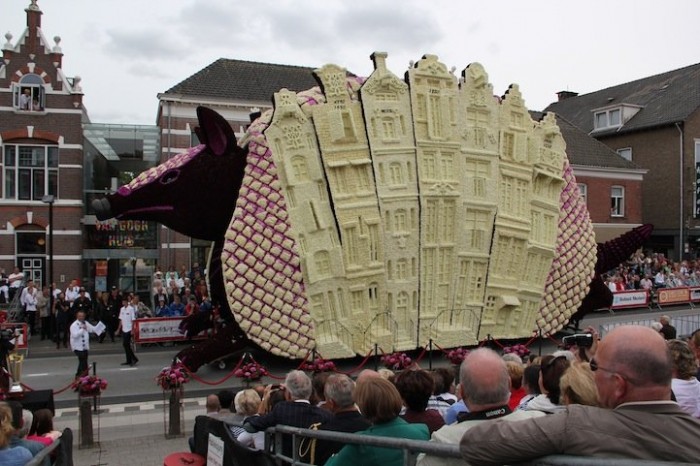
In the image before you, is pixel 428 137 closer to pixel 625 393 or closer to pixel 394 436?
pixel 394 436

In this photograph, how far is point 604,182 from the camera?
29.8 metres

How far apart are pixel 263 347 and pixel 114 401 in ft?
9.20

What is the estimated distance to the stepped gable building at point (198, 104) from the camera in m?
23.5

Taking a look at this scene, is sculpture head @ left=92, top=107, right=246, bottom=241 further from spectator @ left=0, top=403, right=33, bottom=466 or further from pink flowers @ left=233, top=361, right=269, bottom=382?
spectator @ left=0, top=403, right=33, bottom=466

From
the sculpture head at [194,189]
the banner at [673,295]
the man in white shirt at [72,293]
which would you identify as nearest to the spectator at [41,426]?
the sculpture head at [194,189]

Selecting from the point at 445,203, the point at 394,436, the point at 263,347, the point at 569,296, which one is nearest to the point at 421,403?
the point at 394,436

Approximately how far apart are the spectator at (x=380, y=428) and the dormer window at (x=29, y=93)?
70.1 feet

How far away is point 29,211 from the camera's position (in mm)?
21234

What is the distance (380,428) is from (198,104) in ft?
72.0

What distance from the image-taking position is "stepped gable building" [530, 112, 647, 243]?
29328 mm

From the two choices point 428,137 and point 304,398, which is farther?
point 428,137

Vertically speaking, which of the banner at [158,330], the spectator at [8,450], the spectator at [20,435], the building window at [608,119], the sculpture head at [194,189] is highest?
the building window at [608,119]

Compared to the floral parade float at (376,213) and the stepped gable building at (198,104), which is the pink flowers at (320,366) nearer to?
the floral parade float at (376,213)

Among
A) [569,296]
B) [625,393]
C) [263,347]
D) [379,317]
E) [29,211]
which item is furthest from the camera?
[29,211]
